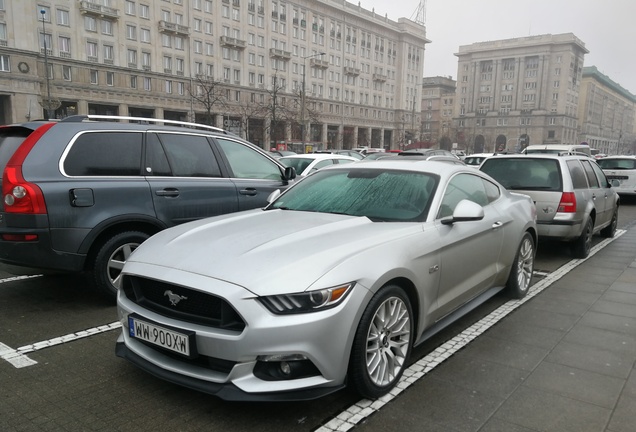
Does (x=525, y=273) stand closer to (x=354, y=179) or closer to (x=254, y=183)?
(x=354, y=179)

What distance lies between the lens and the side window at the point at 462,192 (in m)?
3.95

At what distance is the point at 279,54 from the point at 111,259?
74.6 metres

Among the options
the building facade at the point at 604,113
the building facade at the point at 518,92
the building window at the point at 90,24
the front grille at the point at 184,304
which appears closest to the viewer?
the front grille at the point at 184,304

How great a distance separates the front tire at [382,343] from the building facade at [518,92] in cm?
12260

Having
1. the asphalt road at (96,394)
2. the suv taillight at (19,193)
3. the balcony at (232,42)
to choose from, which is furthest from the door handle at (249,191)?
the balcony at (232,42)

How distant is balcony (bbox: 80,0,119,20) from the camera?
5278 centimetres

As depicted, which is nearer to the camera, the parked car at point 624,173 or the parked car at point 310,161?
the parked car at point 310,161

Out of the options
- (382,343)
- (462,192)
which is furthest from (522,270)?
(382,343)

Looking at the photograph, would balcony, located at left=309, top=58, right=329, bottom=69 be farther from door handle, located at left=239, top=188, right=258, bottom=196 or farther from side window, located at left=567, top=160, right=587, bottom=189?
door handle, located at left=239, top=188, right=258, bottom=196

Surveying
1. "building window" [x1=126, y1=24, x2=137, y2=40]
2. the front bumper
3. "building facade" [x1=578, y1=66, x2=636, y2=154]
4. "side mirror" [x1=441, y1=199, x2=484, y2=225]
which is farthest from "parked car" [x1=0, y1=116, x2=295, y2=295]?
"building facade" [x1=578, y1=66, x2=636, y2=154]

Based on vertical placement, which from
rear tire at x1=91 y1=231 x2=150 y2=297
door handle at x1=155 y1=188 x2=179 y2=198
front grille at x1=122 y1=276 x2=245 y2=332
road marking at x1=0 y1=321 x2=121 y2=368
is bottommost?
road marking at x1=0 y1=321 x2=121 y2=368

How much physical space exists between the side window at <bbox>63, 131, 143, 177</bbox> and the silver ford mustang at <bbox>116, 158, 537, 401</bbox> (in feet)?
5.17

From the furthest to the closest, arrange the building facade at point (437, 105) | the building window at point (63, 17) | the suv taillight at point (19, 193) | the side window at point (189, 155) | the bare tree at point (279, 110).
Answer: the building facade at point (437, 105) < the bare tree at point (279, 110) < the building window at point (63, 17) < the side window at point (189, 155) < the suv taillight at point (19, 193)

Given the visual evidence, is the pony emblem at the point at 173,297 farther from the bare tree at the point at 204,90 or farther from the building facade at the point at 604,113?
the building facade at the point at 604,113
